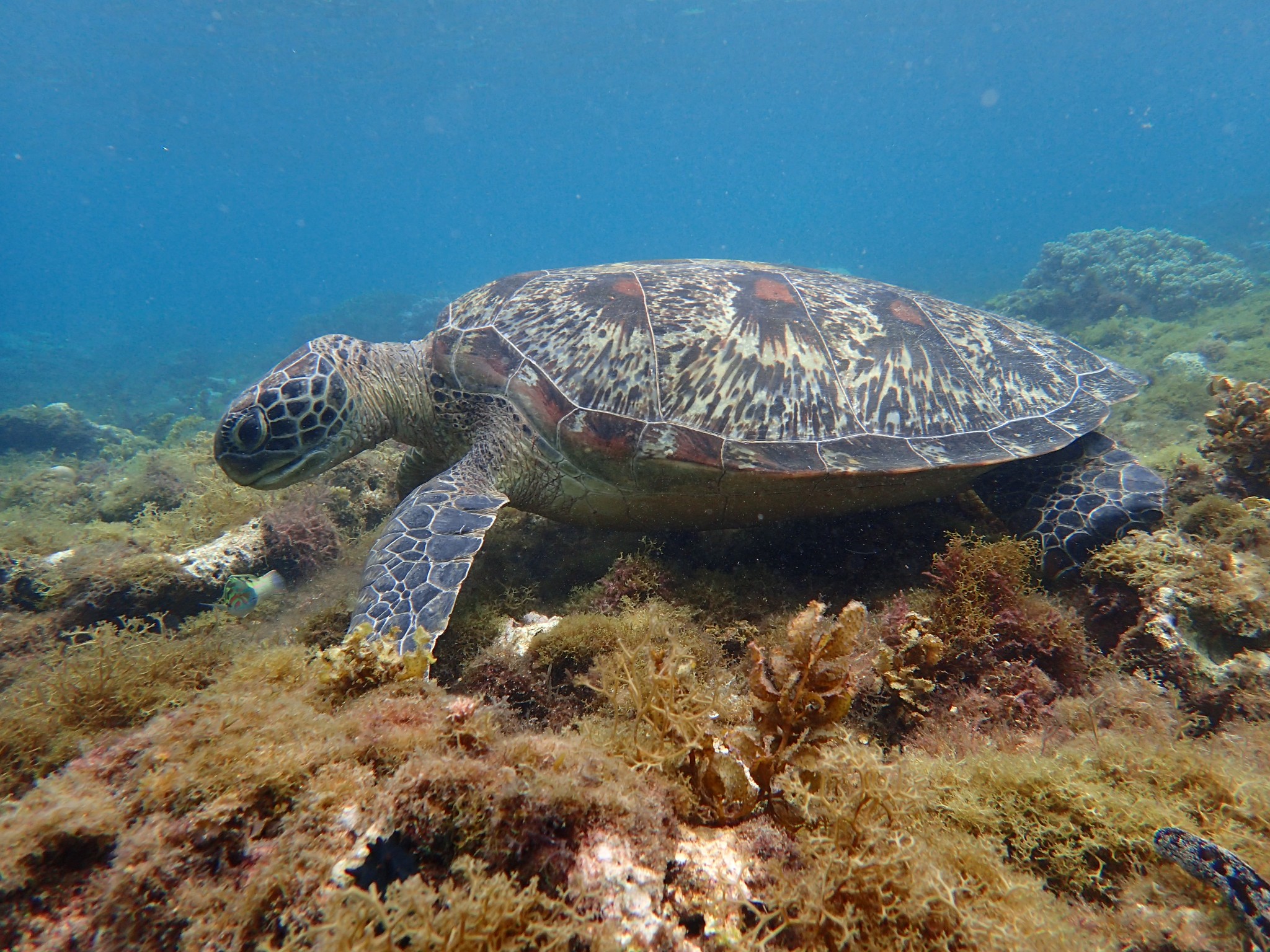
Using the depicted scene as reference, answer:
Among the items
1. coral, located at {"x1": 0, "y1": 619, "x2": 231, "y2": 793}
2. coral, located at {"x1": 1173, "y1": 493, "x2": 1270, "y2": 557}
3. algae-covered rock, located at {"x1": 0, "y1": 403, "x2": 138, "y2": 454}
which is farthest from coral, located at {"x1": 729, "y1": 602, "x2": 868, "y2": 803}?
algae-covered rock, located at {"x1": 0, "y1": 403, "x2": 138, "y2": 454}

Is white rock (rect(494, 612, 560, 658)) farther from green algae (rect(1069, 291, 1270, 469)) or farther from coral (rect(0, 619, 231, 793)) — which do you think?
green algae (rect(1069, 291, 1270, 469))

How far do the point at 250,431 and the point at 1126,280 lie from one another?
21.8 m

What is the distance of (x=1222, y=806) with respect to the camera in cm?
175

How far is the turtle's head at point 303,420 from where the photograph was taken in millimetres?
3889

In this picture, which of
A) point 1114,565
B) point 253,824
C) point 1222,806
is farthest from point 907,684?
point 253,824

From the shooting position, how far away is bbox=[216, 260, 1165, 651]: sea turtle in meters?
3.43

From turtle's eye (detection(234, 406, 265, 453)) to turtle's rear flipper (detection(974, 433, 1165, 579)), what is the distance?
5485 millimetres

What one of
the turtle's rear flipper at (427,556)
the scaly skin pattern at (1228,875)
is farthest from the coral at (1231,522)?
the turtle's rear flipper at (427,556)

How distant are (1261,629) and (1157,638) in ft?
1.56

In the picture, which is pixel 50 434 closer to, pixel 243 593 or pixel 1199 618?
pixel 243 593

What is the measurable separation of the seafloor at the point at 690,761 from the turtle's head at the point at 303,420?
1.16m

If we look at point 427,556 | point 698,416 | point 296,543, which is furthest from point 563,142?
point 427,556

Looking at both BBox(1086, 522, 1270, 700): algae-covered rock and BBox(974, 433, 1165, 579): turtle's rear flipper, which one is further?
BBox(974, 433, 1165, 579): turtle's rear flipper

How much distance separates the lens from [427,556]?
321 cm
